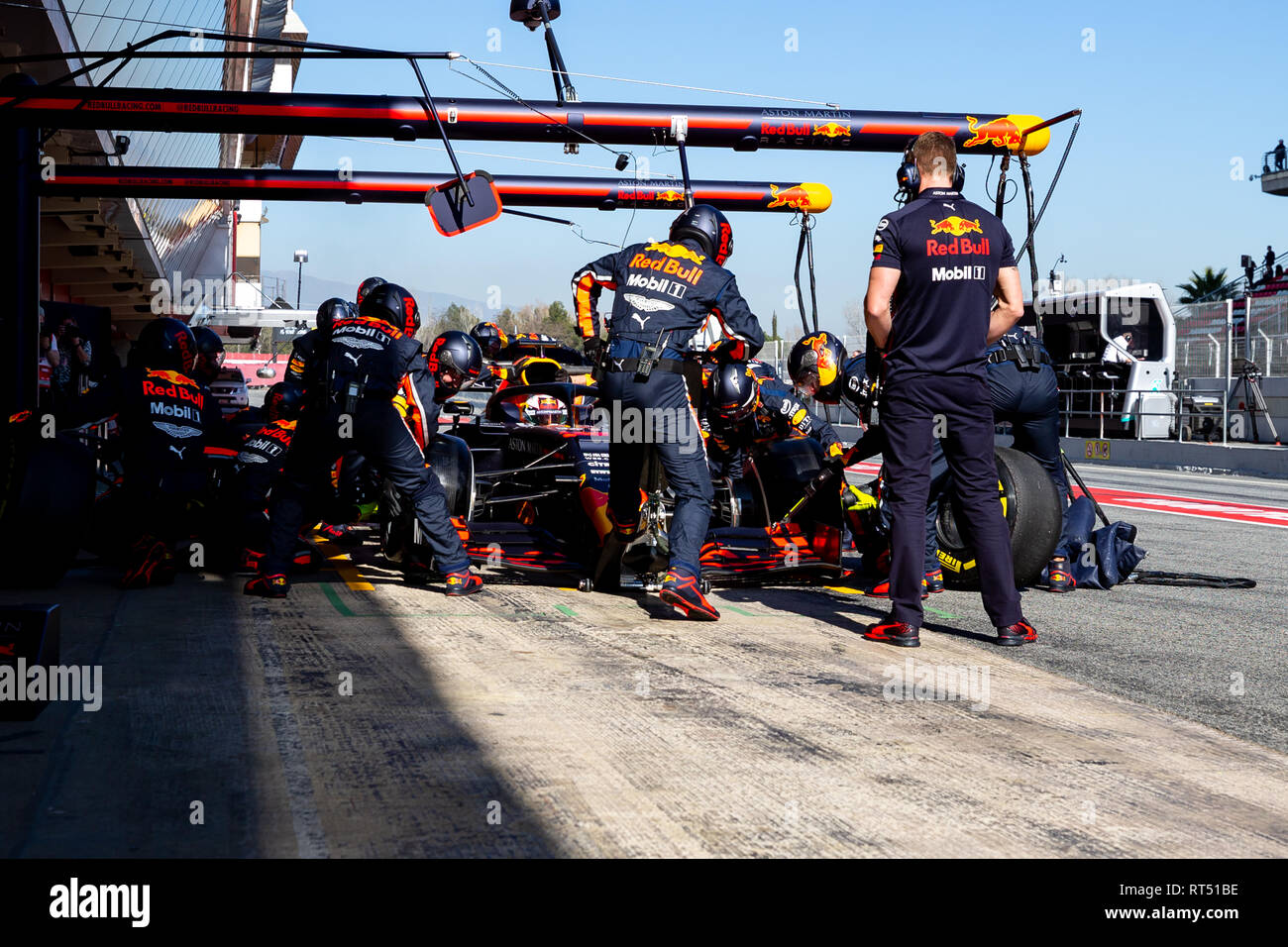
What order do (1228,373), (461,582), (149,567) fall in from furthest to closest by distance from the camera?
(1228,373) < (149,567) < (461,582)

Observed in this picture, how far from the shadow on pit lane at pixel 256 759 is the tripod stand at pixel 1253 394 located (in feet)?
64.1

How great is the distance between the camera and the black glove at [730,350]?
606 centimetres

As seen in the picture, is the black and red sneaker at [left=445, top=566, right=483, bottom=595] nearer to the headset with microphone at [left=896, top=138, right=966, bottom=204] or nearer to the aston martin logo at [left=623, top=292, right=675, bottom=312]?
the aston martin logo at [left=623, top=292, right=675, bottom=312]

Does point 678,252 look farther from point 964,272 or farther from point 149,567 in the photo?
point 149,567

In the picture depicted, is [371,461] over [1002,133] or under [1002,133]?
under

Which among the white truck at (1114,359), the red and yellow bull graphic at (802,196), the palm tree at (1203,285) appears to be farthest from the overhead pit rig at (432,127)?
the palm tree at (1203,285)

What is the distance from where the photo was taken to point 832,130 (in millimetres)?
8953

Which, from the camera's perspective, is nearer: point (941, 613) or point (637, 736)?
point (637, 736)

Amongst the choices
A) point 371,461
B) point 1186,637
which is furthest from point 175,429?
point 1186,637

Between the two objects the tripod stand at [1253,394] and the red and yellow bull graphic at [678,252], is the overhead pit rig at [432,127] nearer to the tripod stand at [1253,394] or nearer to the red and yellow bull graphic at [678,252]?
the red and yellow bull graphic at [678,252]

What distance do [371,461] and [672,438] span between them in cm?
165

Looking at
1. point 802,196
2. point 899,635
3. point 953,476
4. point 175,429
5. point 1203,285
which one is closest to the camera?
point 899,635

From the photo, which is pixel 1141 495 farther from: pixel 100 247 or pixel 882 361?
pixel 100 247
